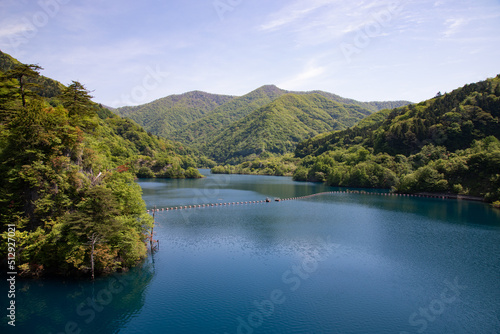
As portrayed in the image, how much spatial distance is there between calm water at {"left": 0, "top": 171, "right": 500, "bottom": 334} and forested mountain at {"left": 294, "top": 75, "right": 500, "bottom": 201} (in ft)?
115

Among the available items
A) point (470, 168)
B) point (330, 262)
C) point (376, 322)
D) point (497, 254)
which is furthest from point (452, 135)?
point (376, 322)

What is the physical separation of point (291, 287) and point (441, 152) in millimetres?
86631

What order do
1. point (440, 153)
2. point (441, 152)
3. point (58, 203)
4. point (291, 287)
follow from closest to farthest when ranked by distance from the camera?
1. point (291, 287)
2. point (58, 203)
3. point (440, 153)
4. point (441, 152)

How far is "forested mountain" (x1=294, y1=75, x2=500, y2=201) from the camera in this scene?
72688mm

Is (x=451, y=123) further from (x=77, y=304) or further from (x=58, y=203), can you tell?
(x=77, y=304)

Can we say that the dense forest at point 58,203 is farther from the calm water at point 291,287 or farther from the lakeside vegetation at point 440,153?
the lakeside vegetation at point 440,153

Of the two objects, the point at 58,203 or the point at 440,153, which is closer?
the point at 58,203

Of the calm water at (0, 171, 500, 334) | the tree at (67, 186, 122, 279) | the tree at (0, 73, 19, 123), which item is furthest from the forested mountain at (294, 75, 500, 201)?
the tree at (0, 73, 19, 123)

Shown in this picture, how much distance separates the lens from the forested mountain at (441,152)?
72.7 m

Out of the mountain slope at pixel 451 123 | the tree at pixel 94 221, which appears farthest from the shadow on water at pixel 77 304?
the mountain slope at pixel 451 123

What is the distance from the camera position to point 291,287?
23859mm

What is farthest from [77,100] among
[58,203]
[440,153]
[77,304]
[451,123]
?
[451,123]

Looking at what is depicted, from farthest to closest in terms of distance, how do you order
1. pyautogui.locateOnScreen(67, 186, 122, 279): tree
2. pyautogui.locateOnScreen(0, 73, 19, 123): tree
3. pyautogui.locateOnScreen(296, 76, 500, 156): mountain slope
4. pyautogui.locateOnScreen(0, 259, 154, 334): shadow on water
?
pyautogui.locateOnScreen(296, 76, 500, 156): mountain slope, pyautogui.locateOnScreen(0, 73, 19, 123): tree, pyautogui.locateOnScreen(67, 186, 122, 279): tree, pyautogui.locateOnScreen(0, 259, 154, 334): shadow on water

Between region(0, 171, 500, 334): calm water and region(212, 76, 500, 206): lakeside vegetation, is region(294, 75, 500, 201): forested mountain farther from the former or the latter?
region(0, 171, 500, 334): calm water
